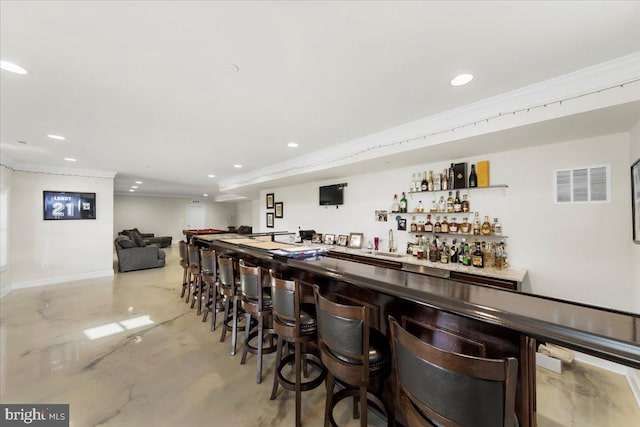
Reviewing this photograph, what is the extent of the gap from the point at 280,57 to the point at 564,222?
312 centimetres

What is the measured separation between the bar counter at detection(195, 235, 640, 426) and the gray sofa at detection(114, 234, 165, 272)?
681 centimetres

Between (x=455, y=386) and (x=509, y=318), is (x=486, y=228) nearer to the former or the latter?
(x=509, y=318)

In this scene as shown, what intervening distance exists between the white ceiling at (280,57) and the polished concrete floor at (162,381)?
2.29 meters

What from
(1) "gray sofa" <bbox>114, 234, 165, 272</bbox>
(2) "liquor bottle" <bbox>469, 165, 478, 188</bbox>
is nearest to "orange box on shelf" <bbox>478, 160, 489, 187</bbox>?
(2) "liquor bottle" <bbox>469, 165, 478, 188</bbox>

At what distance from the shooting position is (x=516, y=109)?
2.14 meters

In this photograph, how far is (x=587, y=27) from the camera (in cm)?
141

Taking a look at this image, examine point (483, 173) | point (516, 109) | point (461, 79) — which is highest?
point (461, 79)

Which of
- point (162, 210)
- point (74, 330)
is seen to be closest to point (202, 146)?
point (74, 330)

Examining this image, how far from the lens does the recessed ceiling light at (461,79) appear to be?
75.0 inches

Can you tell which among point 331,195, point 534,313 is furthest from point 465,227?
point 331,195

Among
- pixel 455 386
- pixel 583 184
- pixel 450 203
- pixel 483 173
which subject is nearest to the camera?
pixel 455 386

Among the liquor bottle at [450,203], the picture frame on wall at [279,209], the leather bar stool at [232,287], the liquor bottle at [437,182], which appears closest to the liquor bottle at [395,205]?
the liquor bottle at [437,182]

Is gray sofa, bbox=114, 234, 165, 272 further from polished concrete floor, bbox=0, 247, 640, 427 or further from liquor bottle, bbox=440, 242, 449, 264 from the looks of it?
liquor bottle, bbox=440, 242, 449, 264

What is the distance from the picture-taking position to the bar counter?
809 millimetres
